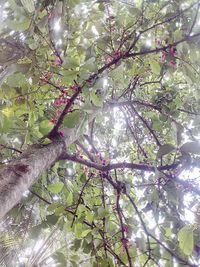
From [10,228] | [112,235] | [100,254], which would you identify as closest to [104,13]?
[112,235]

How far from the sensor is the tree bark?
3.22 ft

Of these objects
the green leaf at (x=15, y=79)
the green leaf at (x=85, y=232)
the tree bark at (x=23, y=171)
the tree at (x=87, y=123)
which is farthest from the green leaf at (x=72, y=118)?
the green leaf at (x=85, y=232)

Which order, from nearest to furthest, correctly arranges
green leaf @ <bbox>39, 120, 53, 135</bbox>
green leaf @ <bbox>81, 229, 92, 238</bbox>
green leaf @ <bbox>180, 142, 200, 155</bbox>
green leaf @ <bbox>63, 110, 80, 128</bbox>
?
green leaf @ <bbox>180, 142, 200, 155</bbox> → green leaf @ <bbox>63, 110, 80, 128</bbox> → green leaf @ <bbox>39, 120, 53, 135</bbox> → green leaf @ <bbox>81, 229, 92, 238</bbox>

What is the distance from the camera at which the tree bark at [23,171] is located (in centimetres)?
98

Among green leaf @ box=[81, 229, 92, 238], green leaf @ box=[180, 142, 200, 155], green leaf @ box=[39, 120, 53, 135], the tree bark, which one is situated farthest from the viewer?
green leaf @ box=[81, 229, 92, 238]

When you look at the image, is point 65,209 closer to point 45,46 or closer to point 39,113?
point 39,113

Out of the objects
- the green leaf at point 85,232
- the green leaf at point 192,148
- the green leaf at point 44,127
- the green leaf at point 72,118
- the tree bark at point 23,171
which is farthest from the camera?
the green leaf at point 85,232

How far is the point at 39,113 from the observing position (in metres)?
1.87

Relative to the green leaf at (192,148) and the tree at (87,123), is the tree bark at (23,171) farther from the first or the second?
the green leaf at (192,148)

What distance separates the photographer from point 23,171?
1131 millimetres

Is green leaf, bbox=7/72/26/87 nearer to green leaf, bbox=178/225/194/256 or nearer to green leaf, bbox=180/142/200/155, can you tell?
green leaf, bbox=180/142/200/155

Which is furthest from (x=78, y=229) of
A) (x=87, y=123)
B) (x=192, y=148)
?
(x=192, y=148)

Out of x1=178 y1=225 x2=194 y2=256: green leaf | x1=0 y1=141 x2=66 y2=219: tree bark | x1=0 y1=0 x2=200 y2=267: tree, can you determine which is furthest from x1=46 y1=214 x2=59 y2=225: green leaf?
x1=178 y1=225 x2=194 y2=256: green leaf

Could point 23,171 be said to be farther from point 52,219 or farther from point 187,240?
point 187,240
